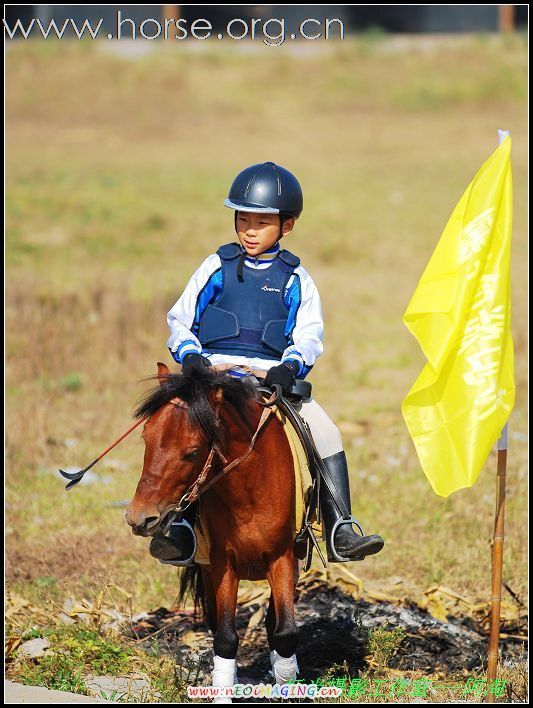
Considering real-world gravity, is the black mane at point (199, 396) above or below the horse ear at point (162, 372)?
below

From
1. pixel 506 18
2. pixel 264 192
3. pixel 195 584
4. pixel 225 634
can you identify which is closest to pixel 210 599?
pixel 195 584

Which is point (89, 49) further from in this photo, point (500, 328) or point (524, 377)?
point (500, 328)

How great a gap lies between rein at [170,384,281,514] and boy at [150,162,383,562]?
0.87ft

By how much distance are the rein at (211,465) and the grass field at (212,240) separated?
8.93 feet

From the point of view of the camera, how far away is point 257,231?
594 cm

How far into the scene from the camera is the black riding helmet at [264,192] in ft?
19.2

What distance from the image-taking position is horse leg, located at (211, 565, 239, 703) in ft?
18.4

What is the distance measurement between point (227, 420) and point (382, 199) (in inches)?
727

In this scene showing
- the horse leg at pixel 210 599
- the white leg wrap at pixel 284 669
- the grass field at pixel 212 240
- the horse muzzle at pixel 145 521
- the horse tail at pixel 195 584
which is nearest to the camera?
the horse muzzle at pixel 145 521

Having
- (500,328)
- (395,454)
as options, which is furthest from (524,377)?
(500,328)

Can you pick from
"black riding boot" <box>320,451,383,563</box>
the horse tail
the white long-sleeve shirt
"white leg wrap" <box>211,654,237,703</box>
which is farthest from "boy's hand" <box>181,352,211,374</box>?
"white leg wrap" <box>211,654,237,703</box>

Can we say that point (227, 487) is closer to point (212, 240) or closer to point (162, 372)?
point (162, 372)

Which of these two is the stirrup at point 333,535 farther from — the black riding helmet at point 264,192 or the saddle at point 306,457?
the black riding helmet at point 264,192

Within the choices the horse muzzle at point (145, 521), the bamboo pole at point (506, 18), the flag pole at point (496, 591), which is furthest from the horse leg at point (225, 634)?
the bamboo pole at point (506, 18)
